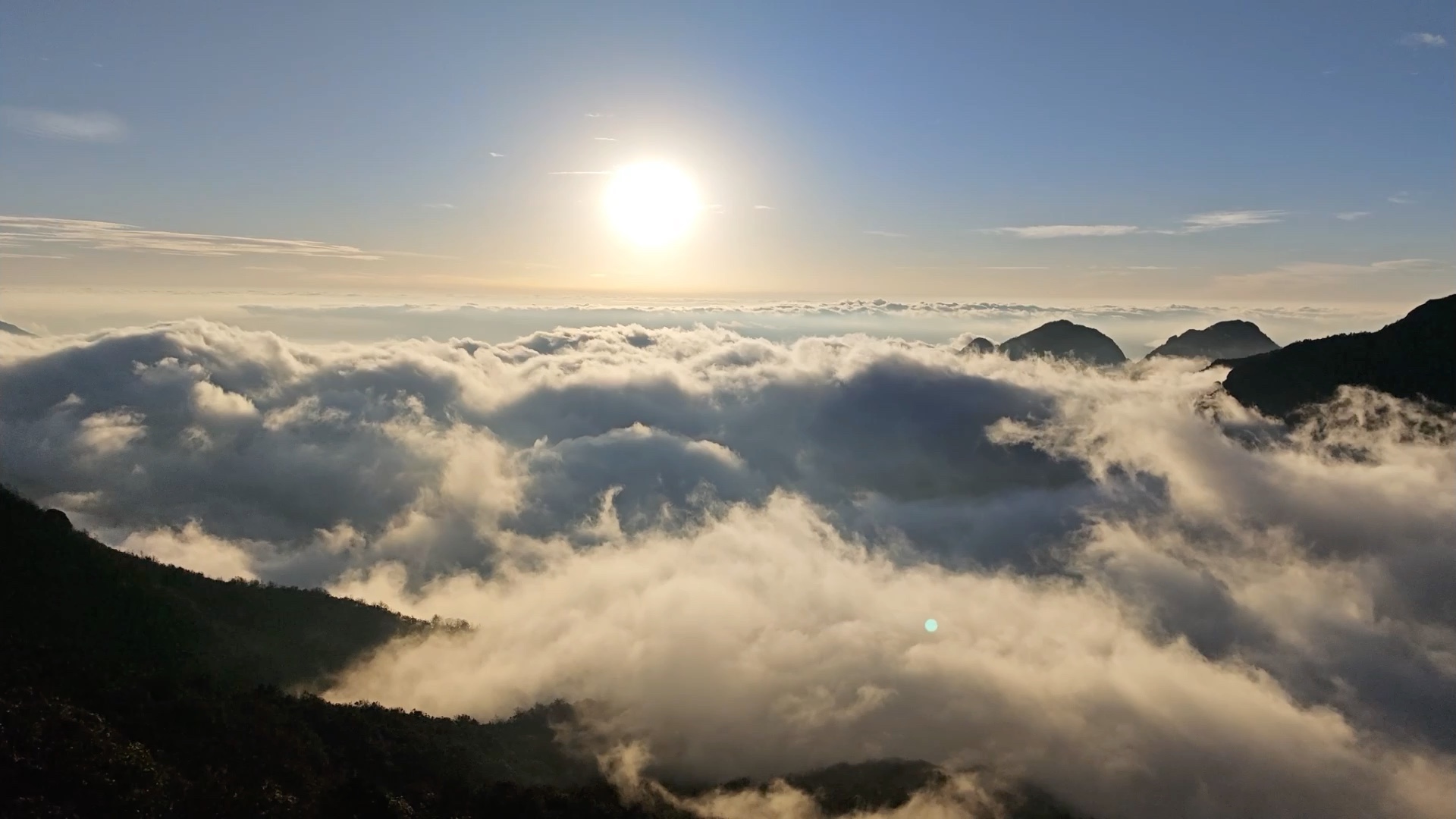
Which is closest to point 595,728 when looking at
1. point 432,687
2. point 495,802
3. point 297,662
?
point 432,687

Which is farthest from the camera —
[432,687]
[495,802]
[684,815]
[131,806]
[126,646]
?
[432,687]

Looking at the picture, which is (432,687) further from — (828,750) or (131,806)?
(131,806)

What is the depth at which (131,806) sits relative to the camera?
5759 cm

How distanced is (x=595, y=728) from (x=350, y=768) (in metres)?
82.5

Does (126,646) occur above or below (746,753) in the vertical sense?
above

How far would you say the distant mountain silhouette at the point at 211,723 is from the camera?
61750 mm

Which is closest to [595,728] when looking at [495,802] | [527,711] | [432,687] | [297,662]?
[527,711]

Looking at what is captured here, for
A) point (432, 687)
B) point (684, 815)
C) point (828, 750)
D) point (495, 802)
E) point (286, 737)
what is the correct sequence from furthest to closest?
point (828, 750) < point (432, 687) < point (684, 815) < point (495, 802) < point (286, 737)

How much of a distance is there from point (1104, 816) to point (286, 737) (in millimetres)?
179349

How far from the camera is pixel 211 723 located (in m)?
82.4

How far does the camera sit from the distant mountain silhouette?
203ft

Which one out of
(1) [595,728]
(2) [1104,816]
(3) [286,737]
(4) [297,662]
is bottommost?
(2) [1104,816]

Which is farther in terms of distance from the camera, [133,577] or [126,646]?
[133,577]

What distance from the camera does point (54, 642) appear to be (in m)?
97.4
